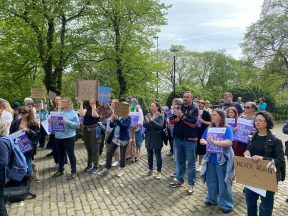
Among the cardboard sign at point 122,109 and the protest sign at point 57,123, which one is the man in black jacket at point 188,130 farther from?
the protest sign at point 57,123

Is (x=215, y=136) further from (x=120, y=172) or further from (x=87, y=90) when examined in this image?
(x=87, y=90)

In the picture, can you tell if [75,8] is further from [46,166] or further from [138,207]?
[138,207]

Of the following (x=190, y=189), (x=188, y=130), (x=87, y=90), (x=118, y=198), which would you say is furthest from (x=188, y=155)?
(x=87, y=90)

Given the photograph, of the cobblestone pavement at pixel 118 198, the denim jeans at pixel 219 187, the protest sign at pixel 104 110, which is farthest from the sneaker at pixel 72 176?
the denim jeans at pixel 219 187

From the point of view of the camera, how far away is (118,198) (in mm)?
6605

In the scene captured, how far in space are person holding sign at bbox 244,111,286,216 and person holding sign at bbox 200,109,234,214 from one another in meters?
1.04

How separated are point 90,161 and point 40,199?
234 cm

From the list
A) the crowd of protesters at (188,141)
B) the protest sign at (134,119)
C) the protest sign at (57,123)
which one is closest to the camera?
the crowd of protesters at (188,141)

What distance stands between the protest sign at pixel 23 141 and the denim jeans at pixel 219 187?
380 cm

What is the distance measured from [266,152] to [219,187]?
1672 mm

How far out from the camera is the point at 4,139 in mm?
4793

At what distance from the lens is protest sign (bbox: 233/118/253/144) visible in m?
6.45

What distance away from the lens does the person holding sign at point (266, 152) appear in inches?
168

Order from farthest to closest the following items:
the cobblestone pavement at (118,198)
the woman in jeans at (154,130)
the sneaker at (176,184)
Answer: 1. the woman in jeans at (154,130)
2. the sneaker at (176,184)
3. the cobblestone pavement at (118,198)
